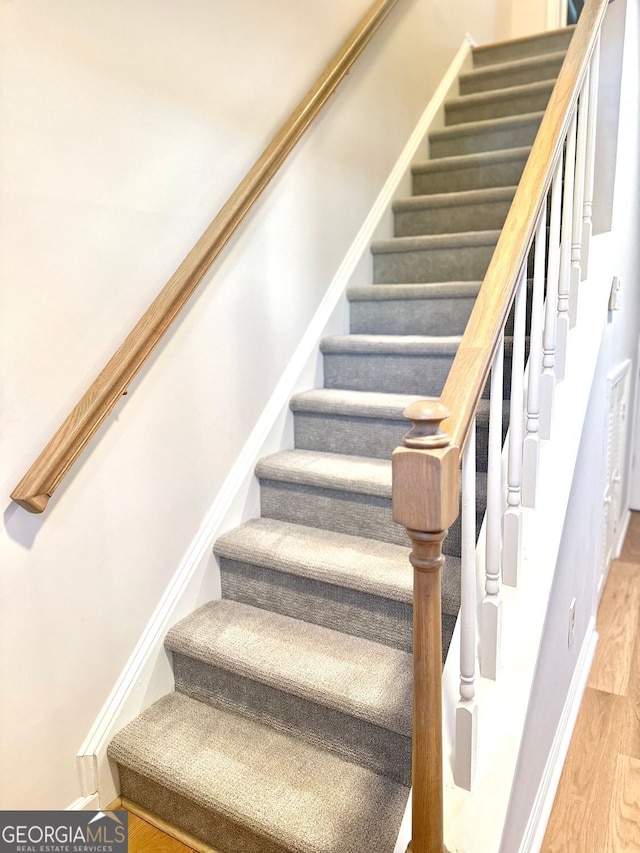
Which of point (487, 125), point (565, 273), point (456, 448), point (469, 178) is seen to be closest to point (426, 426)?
point (456, 448)

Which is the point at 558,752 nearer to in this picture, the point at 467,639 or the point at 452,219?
the point at 467,639

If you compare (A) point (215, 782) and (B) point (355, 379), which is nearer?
(A) point (215, 782)

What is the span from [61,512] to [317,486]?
0.78 m

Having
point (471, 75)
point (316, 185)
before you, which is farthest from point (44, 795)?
point (471, 75)

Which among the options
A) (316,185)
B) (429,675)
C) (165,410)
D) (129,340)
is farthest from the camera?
(316,185)

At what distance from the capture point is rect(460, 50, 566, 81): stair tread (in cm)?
310

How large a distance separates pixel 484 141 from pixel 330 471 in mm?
1997

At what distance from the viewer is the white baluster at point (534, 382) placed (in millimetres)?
1322

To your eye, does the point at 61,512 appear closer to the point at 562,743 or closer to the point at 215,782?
the point at 215,782

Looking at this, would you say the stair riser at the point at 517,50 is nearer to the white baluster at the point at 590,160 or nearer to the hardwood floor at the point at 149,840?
the white baluster at the point at 590,160

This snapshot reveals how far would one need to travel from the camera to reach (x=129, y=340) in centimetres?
152

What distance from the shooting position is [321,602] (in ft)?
5.61

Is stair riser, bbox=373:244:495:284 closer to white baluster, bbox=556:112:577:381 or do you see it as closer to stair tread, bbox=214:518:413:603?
white baluster, bbox=556:112:577:381

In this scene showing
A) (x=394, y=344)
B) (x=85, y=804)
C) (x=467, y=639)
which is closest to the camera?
(x=467, y=639)
